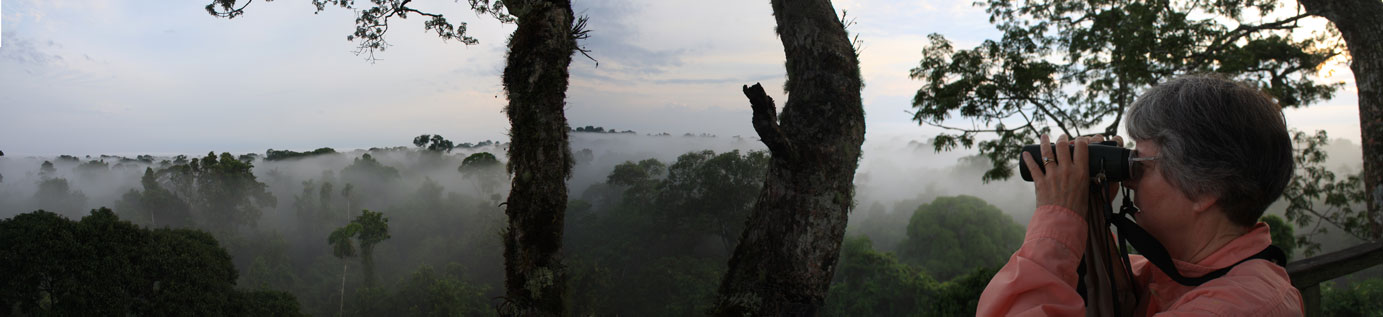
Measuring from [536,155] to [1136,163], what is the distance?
117 inches

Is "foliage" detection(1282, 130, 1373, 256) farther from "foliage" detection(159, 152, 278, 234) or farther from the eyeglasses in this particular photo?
"foliage" detection(159, 152, 278, 234)

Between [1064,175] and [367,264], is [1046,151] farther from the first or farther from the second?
[367,264]

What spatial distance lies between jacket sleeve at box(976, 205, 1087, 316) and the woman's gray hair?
23 centimetres

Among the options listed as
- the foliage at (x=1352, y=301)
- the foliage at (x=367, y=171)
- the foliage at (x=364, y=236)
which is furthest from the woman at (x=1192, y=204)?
the foliage at (x=367, y=171)

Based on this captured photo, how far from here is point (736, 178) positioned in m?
21.5

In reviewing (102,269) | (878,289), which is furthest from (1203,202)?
(878,289)

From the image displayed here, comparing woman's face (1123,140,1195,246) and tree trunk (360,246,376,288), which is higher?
woman's face (1123,140,1195,246)

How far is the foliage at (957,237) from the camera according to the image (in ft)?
106

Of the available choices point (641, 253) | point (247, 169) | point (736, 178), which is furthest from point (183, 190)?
point (736, 178)

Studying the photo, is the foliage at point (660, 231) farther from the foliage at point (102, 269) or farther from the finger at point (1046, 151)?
the finger at point (1046, 151)

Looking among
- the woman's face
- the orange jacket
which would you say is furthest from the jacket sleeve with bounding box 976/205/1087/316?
the woman's face

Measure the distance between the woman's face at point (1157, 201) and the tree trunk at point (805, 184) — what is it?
97.1 inches

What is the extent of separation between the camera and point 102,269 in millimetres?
13836

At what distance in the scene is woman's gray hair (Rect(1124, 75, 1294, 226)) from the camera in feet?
3.50
